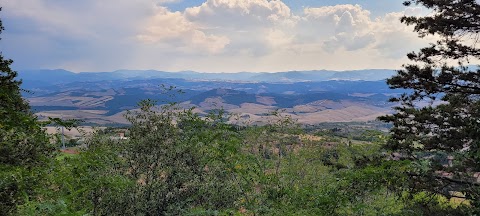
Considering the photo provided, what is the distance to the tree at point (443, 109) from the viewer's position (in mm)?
12984

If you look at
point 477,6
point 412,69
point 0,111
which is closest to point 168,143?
point 412,69

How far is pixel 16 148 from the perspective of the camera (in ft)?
51.2

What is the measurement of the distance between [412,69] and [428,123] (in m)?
2.77

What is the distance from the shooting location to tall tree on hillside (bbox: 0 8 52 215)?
21.7 feet

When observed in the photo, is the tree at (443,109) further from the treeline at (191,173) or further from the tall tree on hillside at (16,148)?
the tall tree on hillside at (16,148)

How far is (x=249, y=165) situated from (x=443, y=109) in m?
9.56

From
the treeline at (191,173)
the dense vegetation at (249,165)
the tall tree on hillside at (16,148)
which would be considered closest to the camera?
the tall tree on hillside at (16,148)

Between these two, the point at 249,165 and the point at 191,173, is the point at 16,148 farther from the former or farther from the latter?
the point at 249,165

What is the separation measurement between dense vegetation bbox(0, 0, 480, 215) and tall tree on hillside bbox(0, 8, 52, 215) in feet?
0.24

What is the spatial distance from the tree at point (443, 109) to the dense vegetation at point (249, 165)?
5cm

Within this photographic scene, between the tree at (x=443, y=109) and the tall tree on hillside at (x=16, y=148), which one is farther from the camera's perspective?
the tree at (x=443, y=109)

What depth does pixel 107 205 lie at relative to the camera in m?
18.8

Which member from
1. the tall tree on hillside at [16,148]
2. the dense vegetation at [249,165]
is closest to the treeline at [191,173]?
the dense vegetation at [249,165]

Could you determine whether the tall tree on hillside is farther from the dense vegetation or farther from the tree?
the tree
